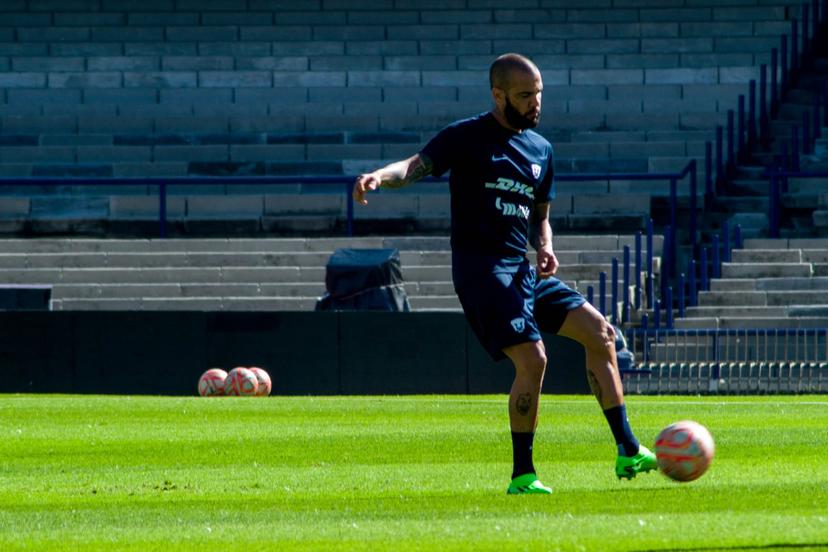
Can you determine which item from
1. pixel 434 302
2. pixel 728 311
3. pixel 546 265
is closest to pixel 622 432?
pixel 546 265

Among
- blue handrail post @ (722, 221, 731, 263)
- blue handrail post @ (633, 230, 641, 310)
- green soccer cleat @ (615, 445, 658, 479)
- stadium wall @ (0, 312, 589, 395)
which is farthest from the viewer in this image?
blue handrail post @ (722, 221, 731, 263)

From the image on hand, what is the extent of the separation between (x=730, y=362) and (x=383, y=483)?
12.5 meters

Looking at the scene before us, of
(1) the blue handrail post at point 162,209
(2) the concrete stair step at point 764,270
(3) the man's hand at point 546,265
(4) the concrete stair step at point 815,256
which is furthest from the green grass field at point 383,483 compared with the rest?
(1) the blue handrail post at point 162,209

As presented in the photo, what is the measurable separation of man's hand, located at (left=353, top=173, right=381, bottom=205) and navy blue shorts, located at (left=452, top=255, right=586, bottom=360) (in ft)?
2.61

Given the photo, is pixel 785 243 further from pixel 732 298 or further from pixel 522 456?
pixel 522 456

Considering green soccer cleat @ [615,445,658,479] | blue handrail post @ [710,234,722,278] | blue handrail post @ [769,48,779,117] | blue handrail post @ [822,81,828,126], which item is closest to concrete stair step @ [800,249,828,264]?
blue handrail post @ [710,234,722,278]

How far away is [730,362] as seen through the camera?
21125mm

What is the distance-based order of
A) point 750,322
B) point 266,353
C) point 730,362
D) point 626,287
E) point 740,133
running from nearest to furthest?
point 266,353
point 730,362
point 626,287
point 750,322
point 740,133

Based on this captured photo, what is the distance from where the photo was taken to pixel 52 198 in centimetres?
2848

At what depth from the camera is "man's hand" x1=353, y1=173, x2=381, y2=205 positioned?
25.5 ft

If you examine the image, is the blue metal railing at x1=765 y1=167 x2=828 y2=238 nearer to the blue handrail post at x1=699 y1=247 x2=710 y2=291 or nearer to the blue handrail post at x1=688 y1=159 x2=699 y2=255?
the blue handrail post at x1=688 y1=159 x2=699 y2=255

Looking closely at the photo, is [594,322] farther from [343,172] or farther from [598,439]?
[343,172]

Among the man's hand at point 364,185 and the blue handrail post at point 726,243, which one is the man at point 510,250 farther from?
the blue handrail post at point 726,243

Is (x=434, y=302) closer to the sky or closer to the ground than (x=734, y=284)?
closer to the ground
